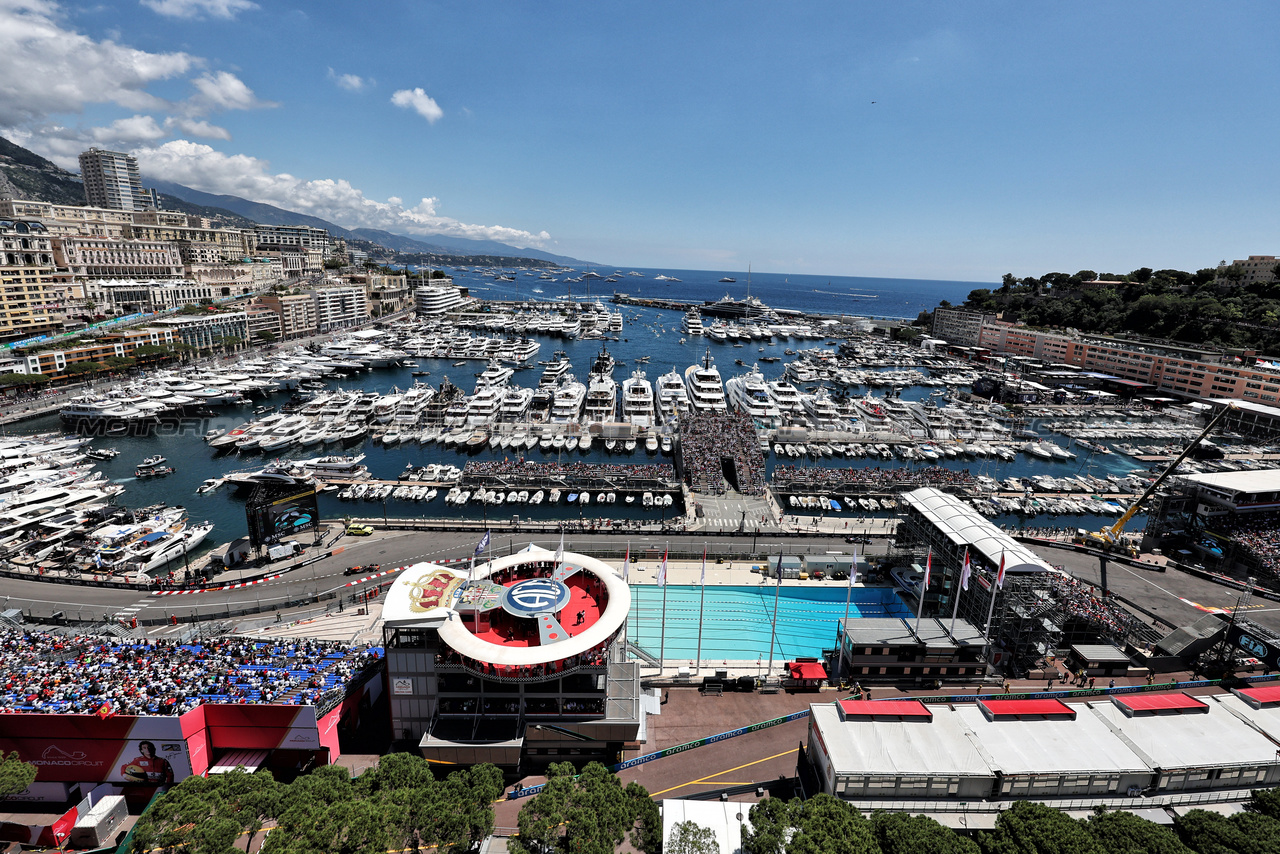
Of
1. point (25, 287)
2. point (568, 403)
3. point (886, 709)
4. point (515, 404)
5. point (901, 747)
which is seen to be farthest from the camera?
point (25, 287)

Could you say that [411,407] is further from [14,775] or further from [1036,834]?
[1036,834]

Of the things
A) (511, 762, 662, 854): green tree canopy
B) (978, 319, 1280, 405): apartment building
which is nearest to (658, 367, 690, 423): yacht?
(511, 762, 662, 854): green tree canopy

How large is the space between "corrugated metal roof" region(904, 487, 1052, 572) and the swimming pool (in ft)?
20.6

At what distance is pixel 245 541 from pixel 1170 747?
184 feet

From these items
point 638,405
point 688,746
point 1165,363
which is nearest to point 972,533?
point 688,746

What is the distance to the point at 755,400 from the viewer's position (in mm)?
85000

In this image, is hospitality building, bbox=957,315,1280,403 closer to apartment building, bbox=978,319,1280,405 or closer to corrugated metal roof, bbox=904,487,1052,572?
apartment building, bbox=978,319,1280,405

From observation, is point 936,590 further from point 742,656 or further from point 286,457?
point 286,457

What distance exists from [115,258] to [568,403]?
122 metres

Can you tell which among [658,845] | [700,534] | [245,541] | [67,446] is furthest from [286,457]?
[658,845]

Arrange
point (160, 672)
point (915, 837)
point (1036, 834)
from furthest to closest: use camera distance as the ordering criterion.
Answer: point (160, 672), point (1036, 834), point (915, 837)

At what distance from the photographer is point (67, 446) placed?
6300 centimetres

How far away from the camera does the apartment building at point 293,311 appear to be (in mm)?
129375

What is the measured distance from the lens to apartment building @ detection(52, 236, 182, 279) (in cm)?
11719
